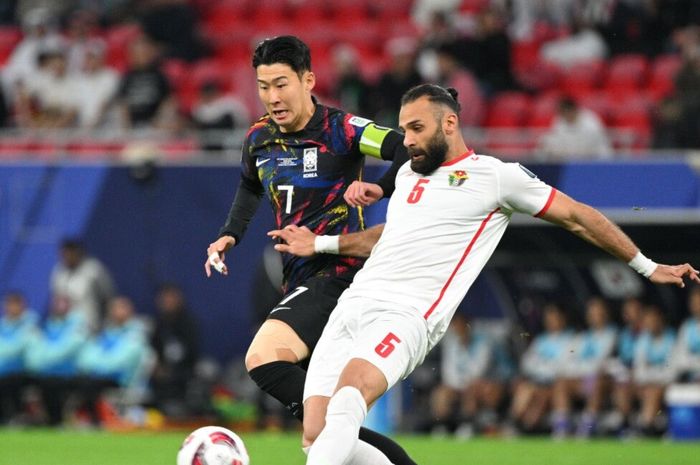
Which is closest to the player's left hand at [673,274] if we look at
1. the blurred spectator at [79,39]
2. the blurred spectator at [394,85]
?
the blurred spectator at [394,85]

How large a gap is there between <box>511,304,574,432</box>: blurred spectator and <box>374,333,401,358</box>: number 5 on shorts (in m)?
8.26

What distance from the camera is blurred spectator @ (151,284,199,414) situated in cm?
1638

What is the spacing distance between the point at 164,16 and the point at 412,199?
13266 millimetres

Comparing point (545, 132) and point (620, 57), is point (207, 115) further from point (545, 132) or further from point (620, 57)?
point (620, 57)

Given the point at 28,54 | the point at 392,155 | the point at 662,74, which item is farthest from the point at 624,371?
the point at 28,54

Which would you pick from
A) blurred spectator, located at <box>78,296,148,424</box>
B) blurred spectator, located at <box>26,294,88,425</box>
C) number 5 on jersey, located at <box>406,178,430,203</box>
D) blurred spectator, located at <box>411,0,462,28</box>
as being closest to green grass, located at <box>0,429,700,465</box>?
blurred spectator, located at <box>78,296,148,424</box>

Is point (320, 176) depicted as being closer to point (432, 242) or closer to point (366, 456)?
point (432, 242)

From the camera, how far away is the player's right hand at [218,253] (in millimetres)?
7674

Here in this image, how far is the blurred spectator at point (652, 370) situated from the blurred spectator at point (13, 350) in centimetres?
689

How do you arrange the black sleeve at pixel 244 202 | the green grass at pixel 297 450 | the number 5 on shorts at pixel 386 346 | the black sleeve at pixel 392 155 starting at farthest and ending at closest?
the green grass at pixel 297 450
the black sleeve at pixel 244 202
the black sleeve at pixel 392 155
the number 5 on shorts at pixel 386 346

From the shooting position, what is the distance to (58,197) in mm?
17219

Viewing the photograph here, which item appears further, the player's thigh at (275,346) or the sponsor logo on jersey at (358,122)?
the sponsor logo on jersey at (358,122)

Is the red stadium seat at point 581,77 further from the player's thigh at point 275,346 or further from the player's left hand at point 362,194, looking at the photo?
the player's left hand at point 362,194

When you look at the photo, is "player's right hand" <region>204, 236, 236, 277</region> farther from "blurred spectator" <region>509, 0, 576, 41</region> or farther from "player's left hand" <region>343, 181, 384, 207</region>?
"blurred spectator" <region>509, 0, 576, 41</region>
